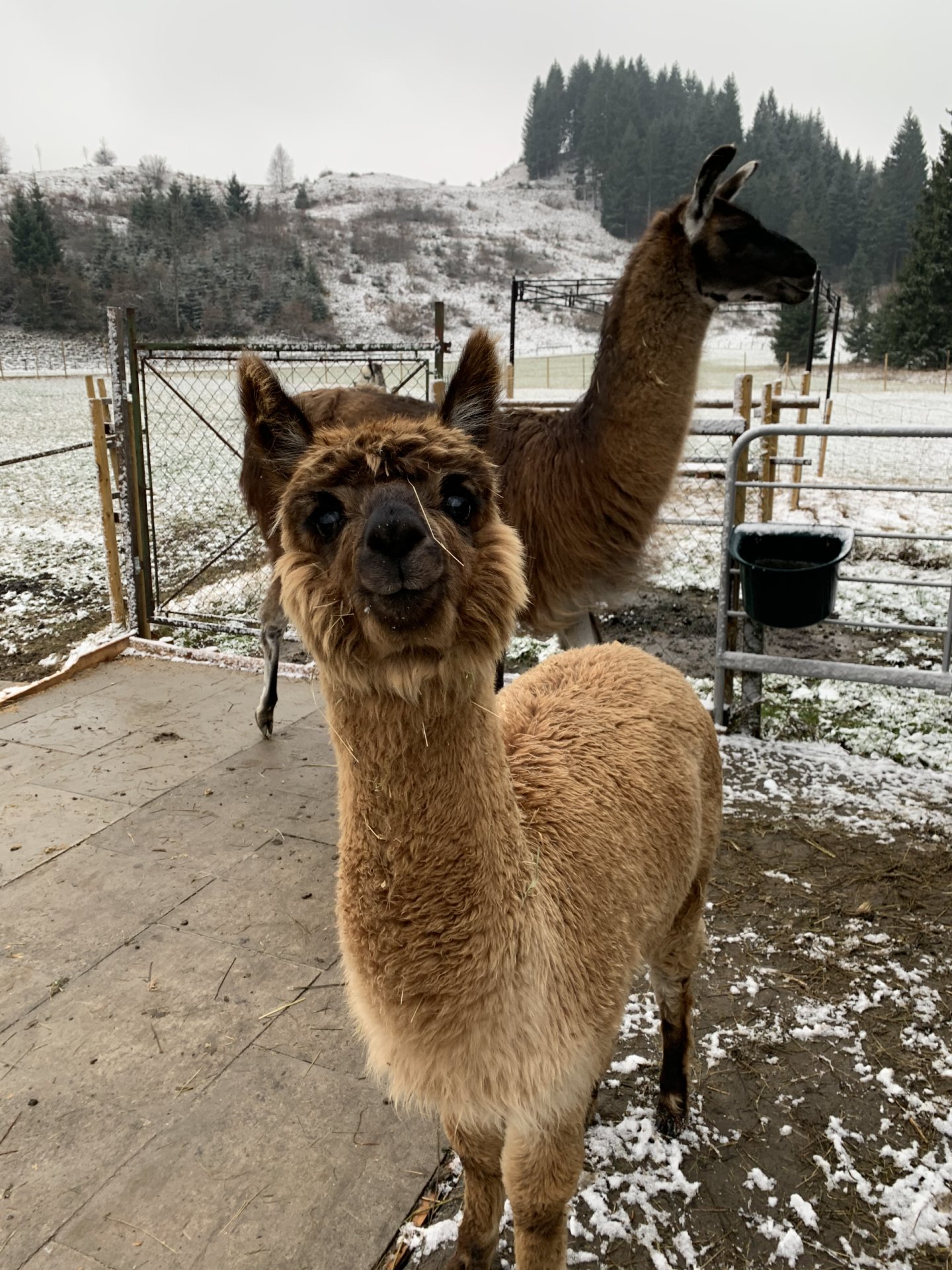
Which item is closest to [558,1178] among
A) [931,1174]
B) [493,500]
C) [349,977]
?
[349,977]

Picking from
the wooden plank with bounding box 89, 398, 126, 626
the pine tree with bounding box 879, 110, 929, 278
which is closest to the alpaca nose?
the wooden plank with bounding box 89, 398, 126, 626

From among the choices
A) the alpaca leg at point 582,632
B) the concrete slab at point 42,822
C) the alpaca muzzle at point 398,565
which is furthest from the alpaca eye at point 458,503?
the alpaca leg at point 582,632

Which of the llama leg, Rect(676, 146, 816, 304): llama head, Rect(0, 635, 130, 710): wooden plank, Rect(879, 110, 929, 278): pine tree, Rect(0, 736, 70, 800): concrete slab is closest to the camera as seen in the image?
Rect(676, 146, 816, 304): llama head

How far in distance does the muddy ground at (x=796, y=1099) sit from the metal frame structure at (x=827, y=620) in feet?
3.82

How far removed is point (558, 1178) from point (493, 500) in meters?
1.31

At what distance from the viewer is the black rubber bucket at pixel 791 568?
3.98m

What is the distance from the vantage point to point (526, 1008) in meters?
1.42

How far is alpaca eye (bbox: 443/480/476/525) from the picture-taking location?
1.36 meters

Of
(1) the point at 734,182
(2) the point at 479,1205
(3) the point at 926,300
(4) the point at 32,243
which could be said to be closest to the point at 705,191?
(1) the point at 734,182

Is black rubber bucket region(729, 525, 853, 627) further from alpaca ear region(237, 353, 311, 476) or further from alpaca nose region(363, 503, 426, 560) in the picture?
alpaca nose region(363, 503, 426, 560)

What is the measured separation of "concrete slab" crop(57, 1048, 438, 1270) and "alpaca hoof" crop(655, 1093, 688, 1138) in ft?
2.08

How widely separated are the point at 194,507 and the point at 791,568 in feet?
28.8

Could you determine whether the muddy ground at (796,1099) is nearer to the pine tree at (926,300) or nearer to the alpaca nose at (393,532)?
the alpaca nose at (393,532)

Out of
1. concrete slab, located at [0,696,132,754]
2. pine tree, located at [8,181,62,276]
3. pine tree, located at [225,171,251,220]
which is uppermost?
pine tree, located at [225,171,251,220]
